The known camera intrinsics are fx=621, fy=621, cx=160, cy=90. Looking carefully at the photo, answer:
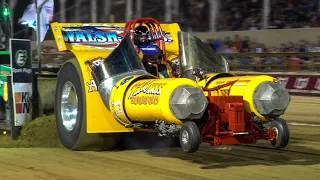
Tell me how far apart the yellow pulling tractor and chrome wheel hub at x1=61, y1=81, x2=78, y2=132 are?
13mm

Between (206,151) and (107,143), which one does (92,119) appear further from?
(206,151)

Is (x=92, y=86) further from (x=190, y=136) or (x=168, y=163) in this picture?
(x=190, y=136)

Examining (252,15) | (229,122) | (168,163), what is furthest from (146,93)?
(252,15)

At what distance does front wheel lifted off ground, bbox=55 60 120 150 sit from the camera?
306 inches

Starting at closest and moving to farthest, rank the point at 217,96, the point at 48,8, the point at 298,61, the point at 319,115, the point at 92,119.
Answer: the point at 217,96 → the point at 92,119 → the point at 319,115 → the point at 48,8 → the point at 298,61

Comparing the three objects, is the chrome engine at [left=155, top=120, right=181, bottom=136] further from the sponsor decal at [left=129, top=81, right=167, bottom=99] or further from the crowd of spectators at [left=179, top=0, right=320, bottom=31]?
the crowd of spectators at [left=179, top=0, right=320, bottom=31]

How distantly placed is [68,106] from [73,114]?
0.14 meters

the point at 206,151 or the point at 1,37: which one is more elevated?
the point at 1,37

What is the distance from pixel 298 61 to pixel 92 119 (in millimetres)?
13454

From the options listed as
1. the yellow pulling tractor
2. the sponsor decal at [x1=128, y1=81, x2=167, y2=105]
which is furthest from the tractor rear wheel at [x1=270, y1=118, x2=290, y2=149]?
the sponsor decal at [x1=128, y1=81, x2=167, y2=105]

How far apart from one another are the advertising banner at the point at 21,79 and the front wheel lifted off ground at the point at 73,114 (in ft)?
2.40

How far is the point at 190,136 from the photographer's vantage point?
608 centimetres

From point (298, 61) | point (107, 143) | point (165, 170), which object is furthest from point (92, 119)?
point (298, 61)

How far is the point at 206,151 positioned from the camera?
8086mm
